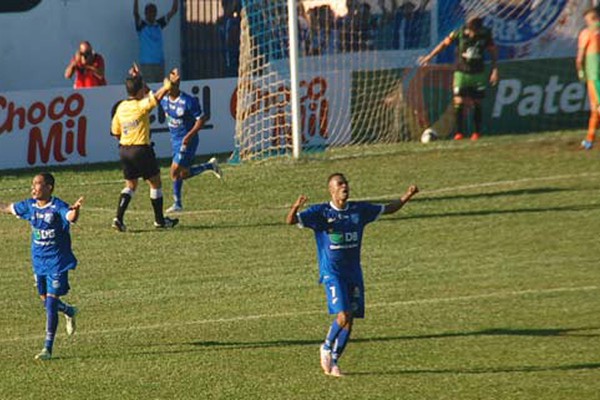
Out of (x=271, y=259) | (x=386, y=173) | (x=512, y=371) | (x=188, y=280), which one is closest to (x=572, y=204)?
(x=386, y=173)

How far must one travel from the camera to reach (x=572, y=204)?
2375 centimetres

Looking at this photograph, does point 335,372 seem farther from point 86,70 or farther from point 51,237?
point 86,70

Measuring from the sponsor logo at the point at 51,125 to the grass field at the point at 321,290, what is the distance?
0.54 metres

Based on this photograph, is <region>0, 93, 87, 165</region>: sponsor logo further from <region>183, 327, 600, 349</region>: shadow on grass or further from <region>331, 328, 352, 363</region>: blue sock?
<region>331, 328, 352, 363</region>: blue sock

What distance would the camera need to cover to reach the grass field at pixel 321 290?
14.9m

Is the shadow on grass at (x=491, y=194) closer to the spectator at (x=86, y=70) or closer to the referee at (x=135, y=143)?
the referee at (x=135, y=143)

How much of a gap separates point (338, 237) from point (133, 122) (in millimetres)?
7882

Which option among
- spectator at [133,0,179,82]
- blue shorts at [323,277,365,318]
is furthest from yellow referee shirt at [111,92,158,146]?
spectator at [133,0,179,82]

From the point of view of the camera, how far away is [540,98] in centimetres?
3078

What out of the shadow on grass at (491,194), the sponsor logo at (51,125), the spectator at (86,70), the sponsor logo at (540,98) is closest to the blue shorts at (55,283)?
the shadow on grass at (491,194)

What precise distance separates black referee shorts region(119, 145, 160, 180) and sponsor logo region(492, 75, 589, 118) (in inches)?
406

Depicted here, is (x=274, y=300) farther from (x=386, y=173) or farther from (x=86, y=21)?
(x=86, y=21)

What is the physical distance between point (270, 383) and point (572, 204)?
10226 mm

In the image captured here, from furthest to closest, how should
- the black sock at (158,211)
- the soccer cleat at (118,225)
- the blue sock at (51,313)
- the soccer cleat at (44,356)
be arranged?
the soccer cleat at (118,225) < the black sock at (158,211) < the soccer cleat at (44,356) < the blue sock at (51,313)
